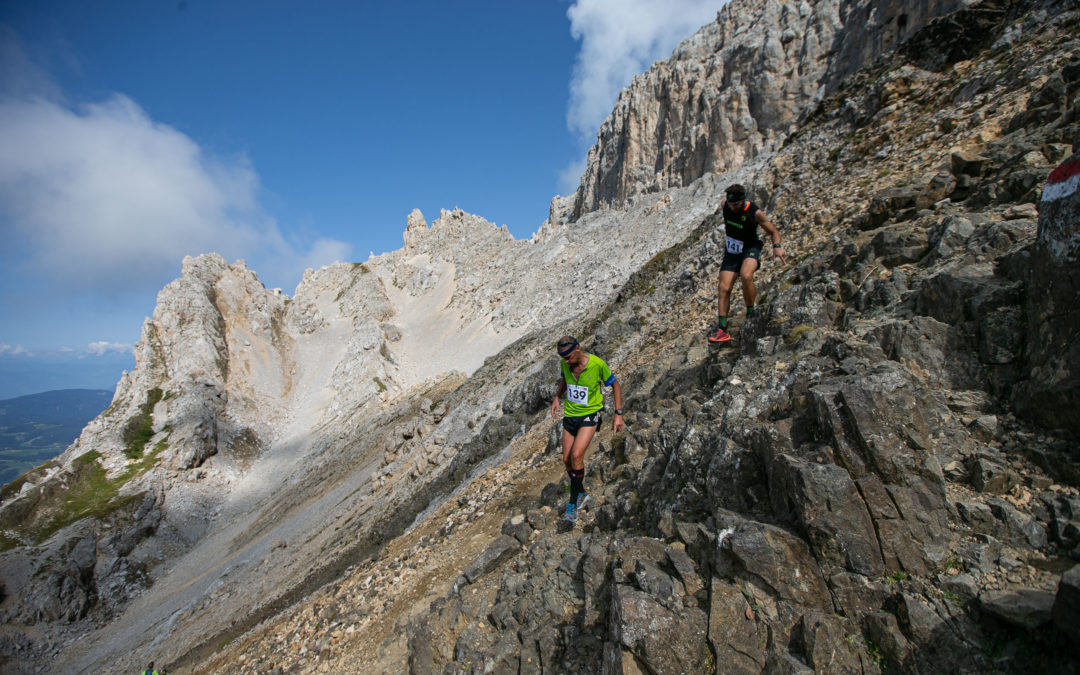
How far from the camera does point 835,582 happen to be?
157 inches

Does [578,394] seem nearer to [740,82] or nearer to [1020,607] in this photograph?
[1020,607]

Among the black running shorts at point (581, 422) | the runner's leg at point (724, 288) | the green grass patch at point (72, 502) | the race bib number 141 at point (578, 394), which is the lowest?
the green grass patch at point (72, 502)

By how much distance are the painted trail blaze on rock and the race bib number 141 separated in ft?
19.0

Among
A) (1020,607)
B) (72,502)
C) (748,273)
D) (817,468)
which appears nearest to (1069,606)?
(1020,607)

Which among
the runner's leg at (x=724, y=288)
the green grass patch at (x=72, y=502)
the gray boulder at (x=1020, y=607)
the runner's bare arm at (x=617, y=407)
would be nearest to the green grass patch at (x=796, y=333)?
the runner's leg at (x=724, y=288)

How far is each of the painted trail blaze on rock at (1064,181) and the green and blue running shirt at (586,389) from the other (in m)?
5.41

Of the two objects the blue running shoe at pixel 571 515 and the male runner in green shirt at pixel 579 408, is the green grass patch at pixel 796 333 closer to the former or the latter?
the male runner in green shirt at pixel 579 408

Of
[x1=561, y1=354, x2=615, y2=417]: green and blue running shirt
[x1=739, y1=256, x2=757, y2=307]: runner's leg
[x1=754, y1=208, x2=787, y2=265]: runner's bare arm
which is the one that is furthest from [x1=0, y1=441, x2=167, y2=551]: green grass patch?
[x1=754, y1=208, x2=787, y2=265]: runner's bare arm

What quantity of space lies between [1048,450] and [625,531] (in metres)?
4.37

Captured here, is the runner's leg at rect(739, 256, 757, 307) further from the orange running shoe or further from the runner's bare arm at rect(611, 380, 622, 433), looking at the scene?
the runner's bare arm at rect(611, 380, 622, 433)

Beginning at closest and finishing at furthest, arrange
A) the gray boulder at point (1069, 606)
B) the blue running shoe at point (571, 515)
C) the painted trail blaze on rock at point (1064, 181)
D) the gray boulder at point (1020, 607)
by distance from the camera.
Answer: the gray boulder at point (1069, 606) → the gray boulder at point (1020, 607) → the painted trail blaze on rock at point (1064, 181) → the blue running shoe at point (571, 515)

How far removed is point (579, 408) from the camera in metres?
7.70

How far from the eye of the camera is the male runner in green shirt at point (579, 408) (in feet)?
24.7

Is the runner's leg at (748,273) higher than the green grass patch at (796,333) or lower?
higher
